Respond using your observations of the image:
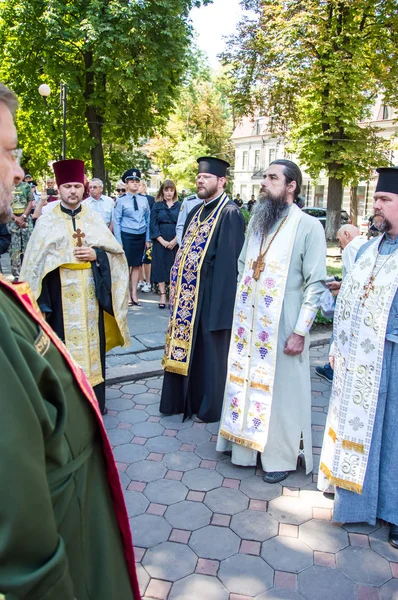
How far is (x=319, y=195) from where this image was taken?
147 ft

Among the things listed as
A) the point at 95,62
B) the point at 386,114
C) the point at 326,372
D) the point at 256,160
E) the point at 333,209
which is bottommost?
the point at 326,372

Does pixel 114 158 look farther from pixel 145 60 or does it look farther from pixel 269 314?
pixel 269 314

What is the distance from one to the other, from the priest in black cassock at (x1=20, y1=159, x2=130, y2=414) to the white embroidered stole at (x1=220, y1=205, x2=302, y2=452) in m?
1.26

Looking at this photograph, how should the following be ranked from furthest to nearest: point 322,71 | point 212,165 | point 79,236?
point 322,71 < point 212,165 < point 79,236

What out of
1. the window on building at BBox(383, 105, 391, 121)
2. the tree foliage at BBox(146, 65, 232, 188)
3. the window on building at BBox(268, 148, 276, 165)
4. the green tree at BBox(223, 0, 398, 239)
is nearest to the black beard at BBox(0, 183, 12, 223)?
the green tree at BBox(223, 0, 398, 239)

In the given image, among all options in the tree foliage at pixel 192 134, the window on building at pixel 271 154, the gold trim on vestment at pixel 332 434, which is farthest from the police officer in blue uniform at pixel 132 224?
the window on building at pixel 271 154

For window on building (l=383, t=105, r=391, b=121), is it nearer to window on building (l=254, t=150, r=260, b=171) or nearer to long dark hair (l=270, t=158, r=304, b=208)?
window on building (l=254, t=150, r=260, b=171)

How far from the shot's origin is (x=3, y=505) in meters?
0.95

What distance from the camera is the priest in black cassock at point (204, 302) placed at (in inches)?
170

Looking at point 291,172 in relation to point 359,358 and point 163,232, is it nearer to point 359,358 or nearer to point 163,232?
point 359,358

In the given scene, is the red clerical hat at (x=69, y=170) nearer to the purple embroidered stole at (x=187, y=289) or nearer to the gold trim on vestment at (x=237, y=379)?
the purple embroidered stole at (x=187, y=289)

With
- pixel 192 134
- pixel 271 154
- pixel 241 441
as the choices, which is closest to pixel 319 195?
pixel 271 154

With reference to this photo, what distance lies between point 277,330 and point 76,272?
1750 mm

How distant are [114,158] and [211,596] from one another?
2154cm
